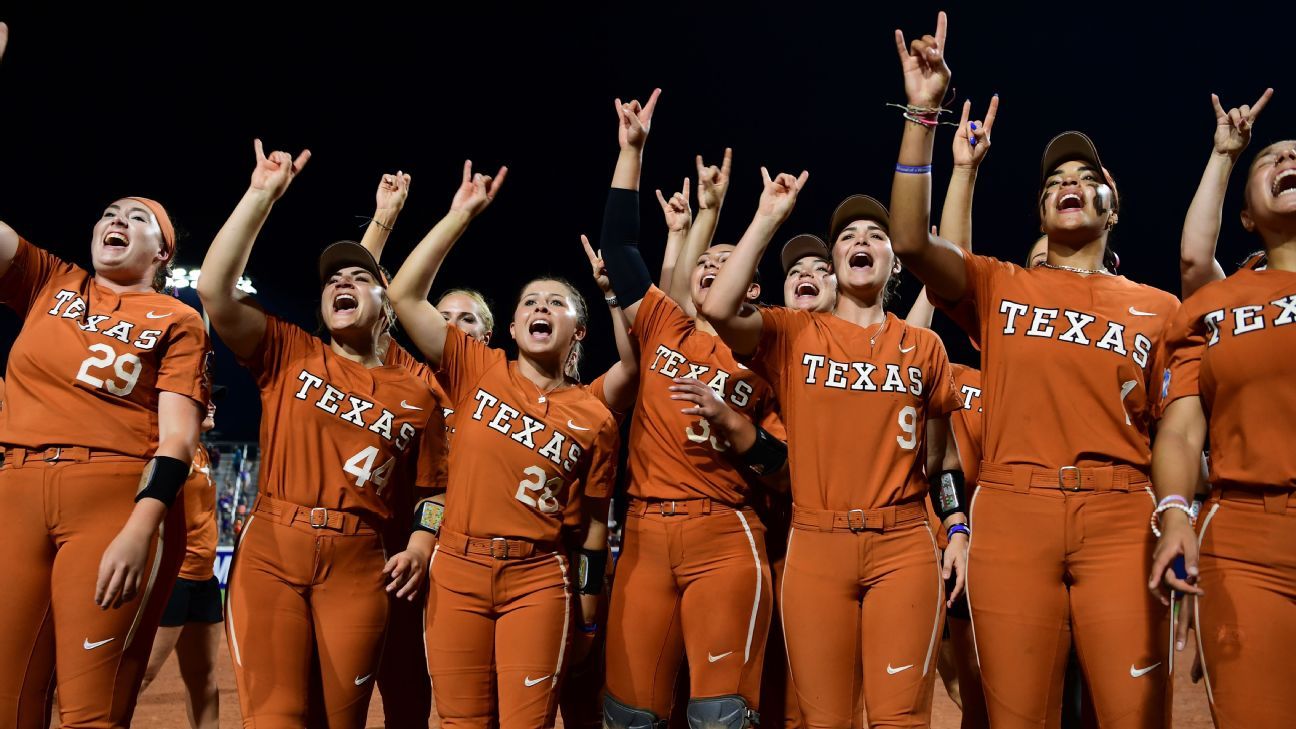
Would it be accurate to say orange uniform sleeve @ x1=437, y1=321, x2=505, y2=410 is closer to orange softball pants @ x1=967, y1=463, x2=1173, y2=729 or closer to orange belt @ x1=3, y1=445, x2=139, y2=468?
orange belt @ x1=3, y1=445, x2=139, y2=468

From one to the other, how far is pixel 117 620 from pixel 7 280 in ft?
4.74

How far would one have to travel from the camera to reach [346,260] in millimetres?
4254

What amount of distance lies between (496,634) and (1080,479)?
2.28m

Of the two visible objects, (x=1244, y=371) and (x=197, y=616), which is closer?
(x=1244, y=371)

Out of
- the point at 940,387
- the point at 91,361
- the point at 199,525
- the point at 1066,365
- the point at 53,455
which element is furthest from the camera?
the point at 199,525

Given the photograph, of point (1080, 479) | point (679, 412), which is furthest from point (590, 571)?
point (1080, 479)

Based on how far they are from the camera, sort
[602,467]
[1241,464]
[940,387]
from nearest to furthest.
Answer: [1241,464], [940,387], [602,467]

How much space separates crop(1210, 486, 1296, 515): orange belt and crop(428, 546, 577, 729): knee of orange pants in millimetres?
2425

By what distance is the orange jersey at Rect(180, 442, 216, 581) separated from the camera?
5.38 metres

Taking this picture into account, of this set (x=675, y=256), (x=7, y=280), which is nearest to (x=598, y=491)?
(x=675, y=256)

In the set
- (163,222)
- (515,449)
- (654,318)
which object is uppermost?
(163,222)

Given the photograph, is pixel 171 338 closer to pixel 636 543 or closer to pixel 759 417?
pixel 636 543

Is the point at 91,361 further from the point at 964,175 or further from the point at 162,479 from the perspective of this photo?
the point at 964,175

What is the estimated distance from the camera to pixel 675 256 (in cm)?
498
